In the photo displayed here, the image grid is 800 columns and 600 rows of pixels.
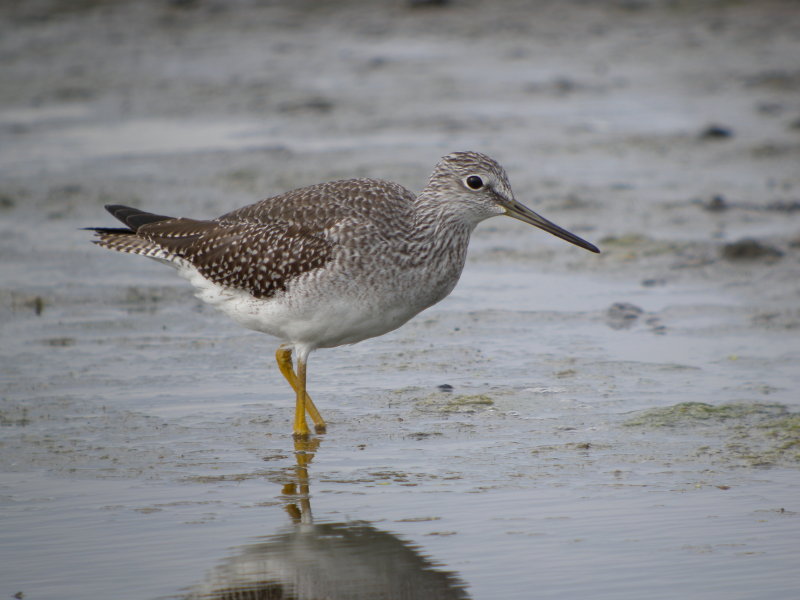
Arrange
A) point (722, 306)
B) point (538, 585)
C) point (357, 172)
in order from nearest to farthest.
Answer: point (538, 585) → point (722, 306) → point (357, 172)

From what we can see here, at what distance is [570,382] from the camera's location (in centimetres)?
881

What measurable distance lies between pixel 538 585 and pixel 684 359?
3811 mm

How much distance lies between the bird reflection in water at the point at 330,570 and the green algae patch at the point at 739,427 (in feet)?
7.25

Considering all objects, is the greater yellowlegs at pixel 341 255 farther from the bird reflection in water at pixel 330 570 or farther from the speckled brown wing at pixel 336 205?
the bird reflection in water at pixel 330 570

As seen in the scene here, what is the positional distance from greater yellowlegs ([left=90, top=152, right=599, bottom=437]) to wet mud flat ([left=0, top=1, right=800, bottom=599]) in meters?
0.66

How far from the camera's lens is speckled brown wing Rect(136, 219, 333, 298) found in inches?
325

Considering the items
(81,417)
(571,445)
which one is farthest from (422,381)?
(81,417)

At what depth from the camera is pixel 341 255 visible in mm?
8109

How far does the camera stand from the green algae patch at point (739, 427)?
7.36 meters

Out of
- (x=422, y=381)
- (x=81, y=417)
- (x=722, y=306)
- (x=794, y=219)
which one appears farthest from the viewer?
(x=794, y=219)

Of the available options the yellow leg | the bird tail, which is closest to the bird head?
the yellow leg

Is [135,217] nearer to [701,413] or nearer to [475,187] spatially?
[475,187]

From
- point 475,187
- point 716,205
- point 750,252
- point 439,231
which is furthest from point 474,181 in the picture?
point 716,205

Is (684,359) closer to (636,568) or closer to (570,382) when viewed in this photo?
(570,382)
